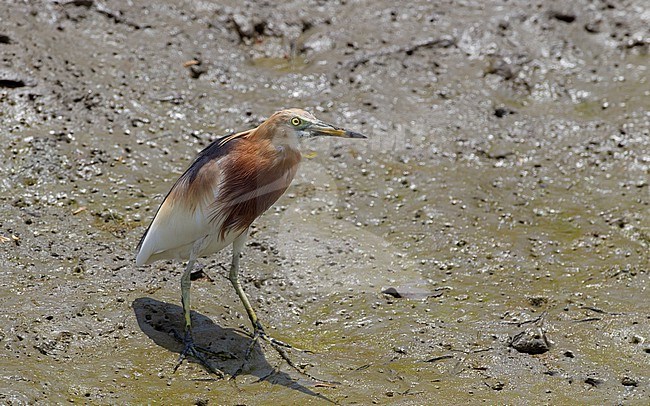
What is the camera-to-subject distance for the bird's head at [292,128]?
199 inches

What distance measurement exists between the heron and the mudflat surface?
331 millimetres

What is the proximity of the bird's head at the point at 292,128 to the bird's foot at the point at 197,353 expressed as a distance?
1.31m

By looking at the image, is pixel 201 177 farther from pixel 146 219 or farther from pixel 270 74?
pixel 270 74

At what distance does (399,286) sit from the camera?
240 inches

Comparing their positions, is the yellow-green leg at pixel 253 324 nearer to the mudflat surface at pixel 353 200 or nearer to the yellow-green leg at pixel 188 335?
the mudflat surface at pixel 353 200

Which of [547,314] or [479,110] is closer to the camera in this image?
[547,314]

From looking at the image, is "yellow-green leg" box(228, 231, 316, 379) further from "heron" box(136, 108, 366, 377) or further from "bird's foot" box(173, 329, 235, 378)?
"bird's foot" box(173, 329, 235, 378)

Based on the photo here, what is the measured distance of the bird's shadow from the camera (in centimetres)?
505

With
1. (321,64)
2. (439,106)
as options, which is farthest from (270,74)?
(439,106)

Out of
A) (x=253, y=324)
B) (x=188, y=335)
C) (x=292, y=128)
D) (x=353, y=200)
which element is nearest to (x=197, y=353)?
(x=188, y=335)

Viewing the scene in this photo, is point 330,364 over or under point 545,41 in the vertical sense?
under

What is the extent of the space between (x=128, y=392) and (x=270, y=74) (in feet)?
14.2

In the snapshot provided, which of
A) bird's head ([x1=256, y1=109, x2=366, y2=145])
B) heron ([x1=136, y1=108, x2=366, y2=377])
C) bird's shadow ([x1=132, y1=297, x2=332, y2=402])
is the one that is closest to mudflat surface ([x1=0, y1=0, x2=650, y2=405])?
bird's shadow ([x1=132, y1=297, x2=332, y2=402])

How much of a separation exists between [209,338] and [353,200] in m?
2.18
